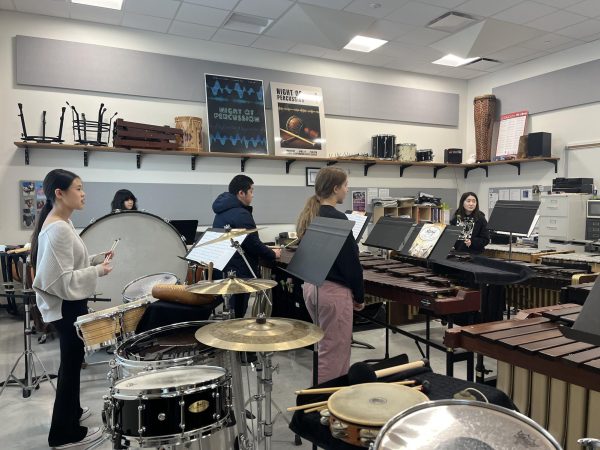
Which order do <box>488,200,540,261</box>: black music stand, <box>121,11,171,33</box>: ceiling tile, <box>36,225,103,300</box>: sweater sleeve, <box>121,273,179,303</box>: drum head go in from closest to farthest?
1. <box>36,225,103,300</box>: sweater sleeve
2. <box>121,273,179,303</box>: drum head
3. <box>488,200,540,261</box>: black music stand
4. <box>121,11,171,33</box>: ceiling tile

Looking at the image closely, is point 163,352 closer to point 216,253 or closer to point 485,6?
point 216,253

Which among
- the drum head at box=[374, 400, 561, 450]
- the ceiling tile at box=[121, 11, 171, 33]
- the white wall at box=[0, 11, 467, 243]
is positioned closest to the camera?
the drum head at box=[374, 400, 561, 450]

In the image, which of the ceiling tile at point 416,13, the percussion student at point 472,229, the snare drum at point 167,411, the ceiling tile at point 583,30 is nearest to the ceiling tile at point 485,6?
the ceiling tile at point 416,13

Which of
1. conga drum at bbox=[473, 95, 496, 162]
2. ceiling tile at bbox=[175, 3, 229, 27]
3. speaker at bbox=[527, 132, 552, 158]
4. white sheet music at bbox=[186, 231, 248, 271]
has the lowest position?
white sheet music at bbox=[186, 231, 248, 271]

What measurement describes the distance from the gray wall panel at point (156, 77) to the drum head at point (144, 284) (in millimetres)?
3440

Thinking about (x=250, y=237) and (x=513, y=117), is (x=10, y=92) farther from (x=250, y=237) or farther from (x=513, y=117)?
(x=513, y=117)

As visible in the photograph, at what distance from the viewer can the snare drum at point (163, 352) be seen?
1.96 m

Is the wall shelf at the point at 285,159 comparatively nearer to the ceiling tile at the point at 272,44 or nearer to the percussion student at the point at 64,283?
the ceiling tile at the point at 272,44

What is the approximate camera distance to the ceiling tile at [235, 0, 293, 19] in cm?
511

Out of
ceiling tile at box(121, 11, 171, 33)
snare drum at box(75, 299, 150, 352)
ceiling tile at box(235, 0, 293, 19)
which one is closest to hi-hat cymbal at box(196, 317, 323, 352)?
snare drum at box(75, 299, 150, 352)

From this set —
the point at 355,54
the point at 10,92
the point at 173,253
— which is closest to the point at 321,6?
the point at 355,54

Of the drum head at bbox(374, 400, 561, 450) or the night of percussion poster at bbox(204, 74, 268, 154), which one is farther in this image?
the night of percussion poster at bbox(204, 74, 268, 154)

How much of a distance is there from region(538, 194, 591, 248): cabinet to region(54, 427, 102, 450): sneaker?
18.3 ft

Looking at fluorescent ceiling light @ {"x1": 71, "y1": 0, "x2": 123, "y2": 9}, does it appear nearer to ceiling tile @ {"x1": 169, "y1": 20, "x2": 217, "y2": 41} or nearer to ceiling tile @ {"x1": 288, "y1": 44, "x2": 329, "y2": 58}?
ceiling tile @ {"x1": 169, "y1": 20, "x2": 217, "y2": 41}
